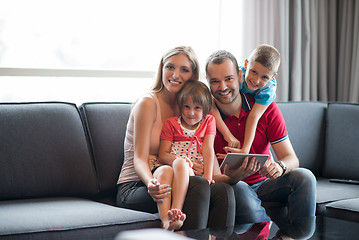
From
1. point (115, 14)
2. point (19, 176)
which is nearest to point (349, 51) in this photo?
point (115, 14)

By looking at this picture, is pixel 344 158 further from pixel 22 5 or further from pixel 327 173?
pixel 22 5

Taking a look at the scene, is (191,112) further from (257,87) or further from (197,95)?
(257,87)

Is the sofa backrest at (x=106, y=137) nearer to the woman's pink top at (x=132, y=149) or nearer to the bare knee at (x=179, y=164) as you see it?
the woman's pink top at (x=132, y=149)

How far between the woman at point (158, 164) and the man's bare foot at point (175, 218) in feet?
0.16

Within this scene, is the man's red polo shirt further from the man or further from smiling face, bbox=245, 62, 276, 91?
smiling face, bbox=245, 62, 276, 91

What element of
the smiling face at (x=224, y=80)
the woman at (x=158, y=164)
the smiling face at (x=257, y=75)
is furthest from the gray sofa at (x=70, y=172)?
the smiling face at (x=257, y=75)

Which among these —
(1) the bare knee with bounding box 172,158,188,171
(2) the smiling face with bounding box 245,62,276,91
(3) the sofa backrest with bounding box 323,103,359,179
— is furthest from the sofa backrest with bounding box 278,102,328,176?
(1) the bare knee with bounding box 172,158,188,171

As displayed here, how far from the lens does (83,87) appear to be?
3084 millimetres

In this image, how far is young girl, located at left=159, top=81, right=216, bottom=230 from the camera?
2160mm

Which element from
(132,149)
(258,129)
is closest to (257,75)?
(258,129)

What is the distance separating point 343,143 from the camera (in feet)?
9.51

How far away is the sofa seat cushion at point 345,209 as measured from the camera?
215 centimetres

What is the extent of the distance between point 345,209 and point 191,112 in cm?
88

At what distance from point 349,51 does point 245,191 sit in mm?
2259
